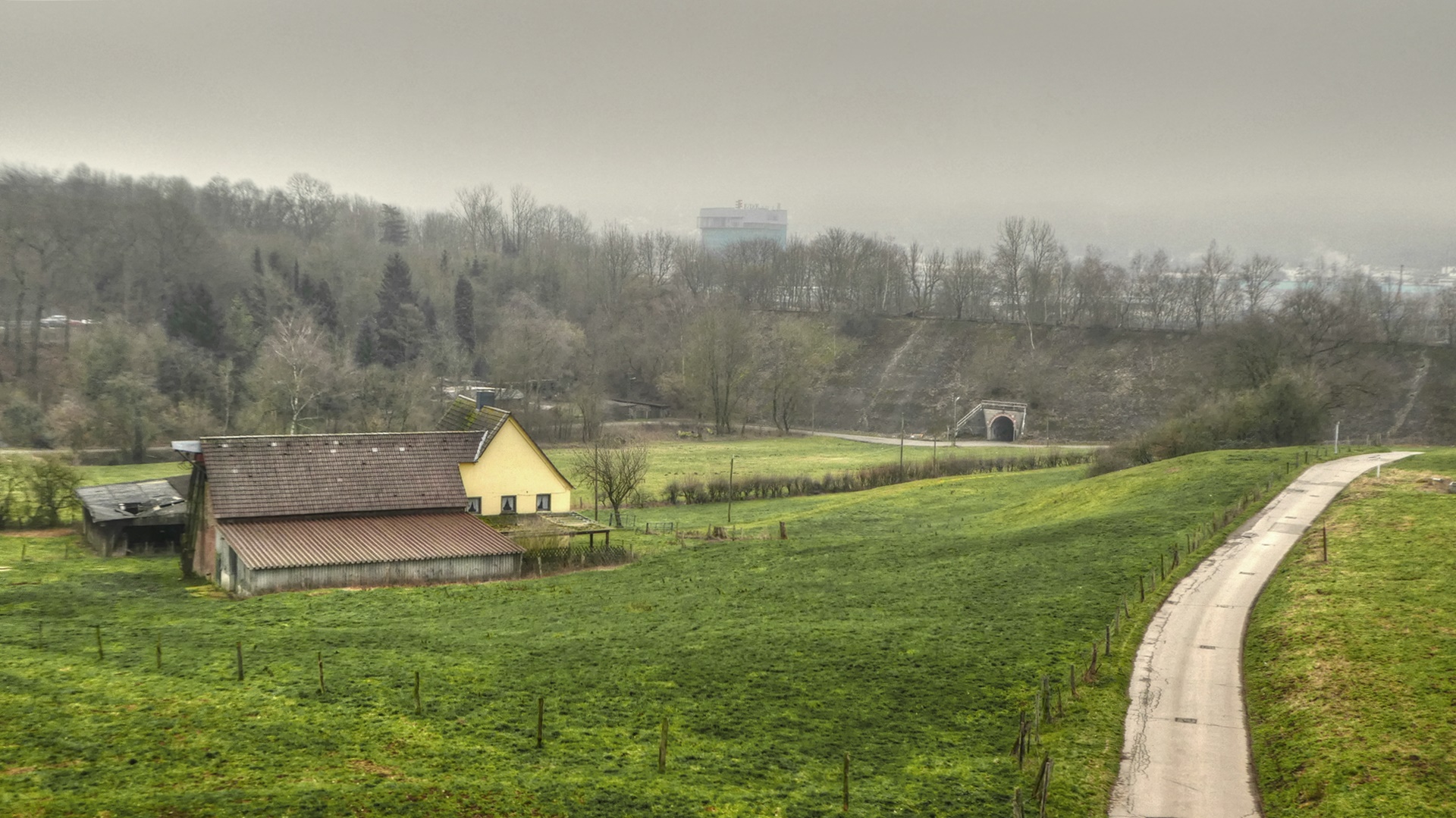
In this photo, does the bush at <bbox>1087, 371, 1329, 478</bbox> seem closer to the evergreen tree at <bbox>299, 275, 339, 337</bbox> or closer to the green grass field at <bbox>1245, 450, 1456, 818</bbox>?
the green grass field at <bbox>1245, 450, 1456, 818</bbox>

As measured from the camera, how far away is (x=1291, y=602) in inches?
1095

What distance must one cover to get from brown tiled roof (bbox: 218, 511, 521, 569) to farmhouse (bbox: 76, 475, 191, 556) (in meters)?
7.23

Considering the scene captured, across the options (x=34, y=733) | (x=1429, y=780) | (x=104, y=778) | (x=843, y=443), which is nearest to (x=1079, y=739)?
(x=1429, y=780)

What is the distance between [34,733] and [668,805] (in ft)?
38.3

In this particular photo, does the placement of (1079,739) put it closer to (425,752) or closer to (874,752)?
(874,752)

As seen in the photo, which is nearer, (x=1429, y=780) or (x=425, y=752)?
(x=1429, y=780)

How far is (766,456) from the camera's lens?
90.6 m

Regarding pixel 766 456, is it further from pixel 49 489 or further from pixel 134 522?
pixel 134 522

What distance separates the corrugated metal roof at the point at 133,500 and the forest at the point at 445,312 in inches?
1299

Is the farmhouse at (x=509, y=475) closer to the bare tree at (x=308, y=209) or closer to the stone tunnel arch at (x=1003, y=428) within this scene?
the stone tunnel arch at (x=1003, y=428)

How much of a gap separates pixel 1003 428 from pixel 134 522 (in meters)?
80.2

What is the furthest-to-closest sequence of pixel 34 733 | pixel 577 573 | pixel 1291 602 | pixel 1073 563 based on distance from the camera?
pixel 577 573, pixel 1073 563, pixel 1291 602, pixel 34 733

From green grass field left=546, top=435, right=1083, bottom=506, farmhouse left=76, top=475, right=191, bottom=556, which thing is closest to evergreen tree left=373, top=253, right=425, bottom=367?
green grass field left=546, top=435, right=1083, bottom=506

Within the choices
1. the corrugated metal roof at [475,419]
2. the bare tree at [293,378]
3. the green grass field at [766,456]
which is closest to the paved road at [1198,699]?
the corrugated metal roof at [475,419]
